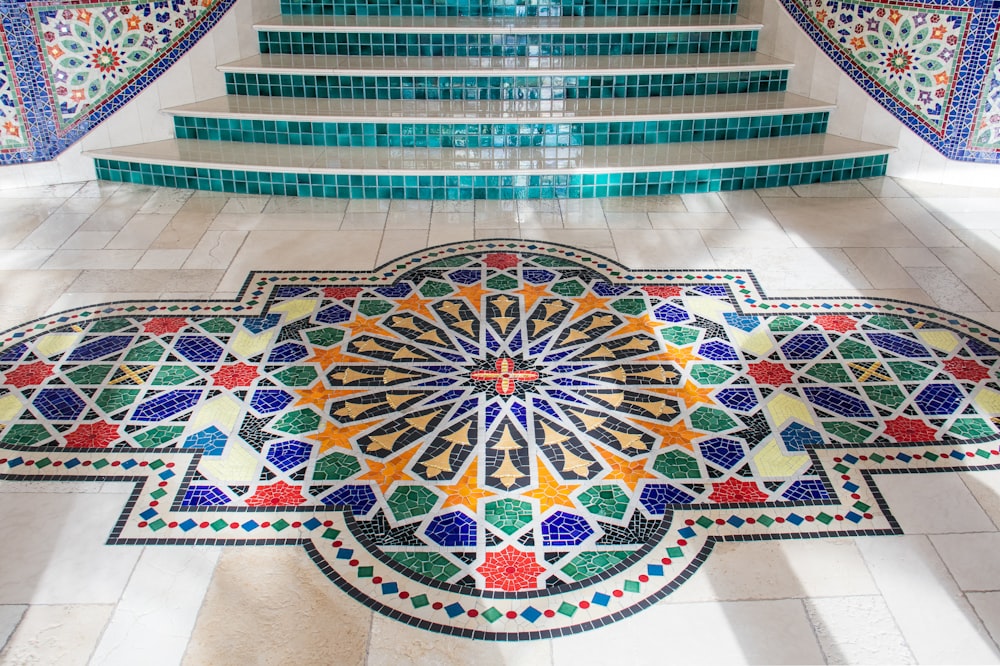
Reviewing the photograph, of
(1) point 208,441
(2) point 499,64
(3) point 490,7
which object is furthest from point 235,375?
(3) point 490,7

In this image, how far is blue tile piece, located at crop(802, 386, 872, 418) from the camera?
314 cm

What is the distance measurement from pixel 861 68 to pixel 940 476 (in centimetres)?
307

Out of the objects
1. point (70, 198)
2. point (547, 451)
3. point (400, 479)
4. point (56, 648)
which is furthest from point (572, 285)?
point (70, 198)

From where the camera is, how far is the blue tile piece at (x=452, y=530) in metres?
2.58

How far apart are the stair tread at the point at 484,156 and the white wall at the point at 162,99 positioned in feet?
0.25

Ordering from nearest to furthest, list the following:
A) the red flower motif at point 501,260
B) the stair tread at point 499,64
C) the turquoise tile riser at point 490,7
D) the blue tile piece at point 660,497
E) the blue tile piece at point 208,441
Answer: the blue tile piece at point 660,497 → the blue tile piece at point 208,441 → the red flower motif at point 501,260 → the stair tread at point 499,64 → the turquoise tile riser at point 490,7

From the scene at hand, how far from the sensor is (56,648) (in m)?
2.25

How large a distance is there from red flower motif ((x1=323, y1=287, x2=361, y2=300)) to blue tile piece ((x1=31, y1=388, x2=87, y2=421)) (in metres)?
1.05

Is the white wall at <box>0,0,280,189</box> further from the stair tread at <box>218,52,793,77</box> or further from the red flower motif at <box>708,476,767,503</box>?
the red flower motif at <box>708,476,767,503</box>

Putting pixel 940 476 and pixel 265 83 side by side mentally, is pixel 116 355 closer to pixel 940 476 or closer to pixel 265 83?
pixel 265 83

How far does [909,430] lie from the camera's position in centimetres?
304

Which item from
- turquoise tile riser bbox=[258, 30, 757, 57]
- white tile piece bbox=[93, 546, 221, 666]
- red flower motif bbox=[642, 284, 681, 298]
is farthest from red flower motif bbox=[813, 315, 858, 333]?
turquoise tile riser bbox=[258, 30, 757, 57]

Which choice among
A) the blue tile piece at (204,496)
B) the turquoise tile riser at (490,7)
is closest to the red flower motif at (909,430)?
the blue tile piece at (204,496)

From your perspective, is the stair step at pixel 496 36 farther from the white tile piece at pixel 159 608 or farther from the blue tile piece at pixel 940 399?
the white tile piece at pixel 159 608
